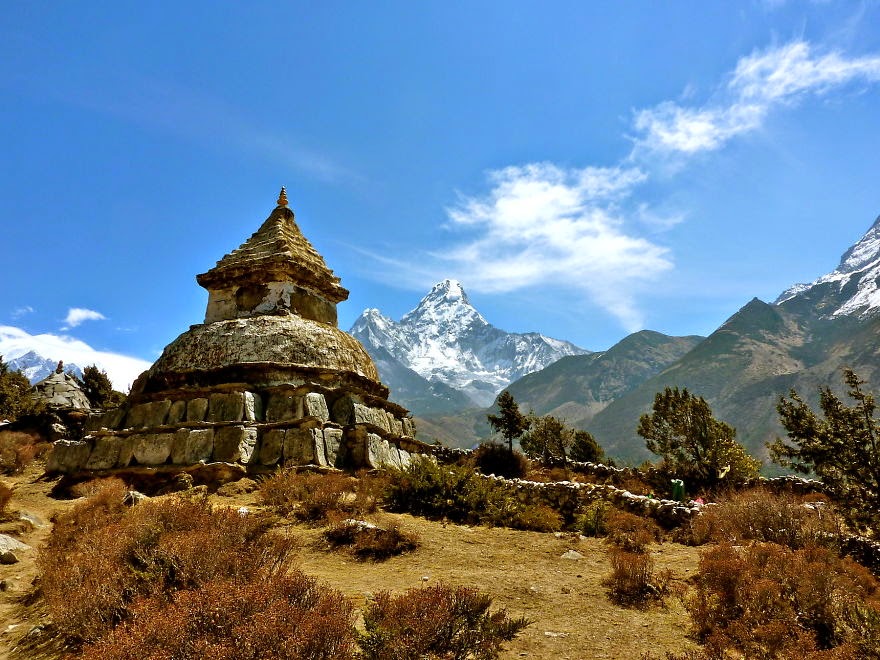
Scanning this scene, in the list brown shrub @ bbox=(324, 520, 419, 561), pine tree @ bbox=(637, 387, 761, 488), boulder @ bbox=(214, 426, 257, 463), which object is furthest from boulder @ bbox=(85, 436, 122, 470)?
pine tree @ bbox=(637, 387, 761, 488)

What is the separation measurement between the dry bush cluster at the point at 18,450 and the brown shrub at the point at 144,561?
1221cm

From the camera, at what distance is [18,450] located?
1739cm

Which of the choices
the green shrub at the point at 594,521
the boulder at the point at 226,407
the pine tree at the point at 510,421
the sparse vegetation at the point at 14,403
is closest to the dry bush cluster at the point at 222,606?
the green shrub at the point at 594,521

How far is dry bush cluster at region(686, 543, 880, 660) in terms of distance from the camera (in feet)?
14.8

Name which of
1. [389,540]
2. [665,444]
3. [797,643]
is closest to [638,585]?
[797,643]

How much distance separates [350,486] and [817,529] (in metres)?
8.76

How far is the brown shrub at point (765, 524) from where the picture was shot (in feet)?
29.1

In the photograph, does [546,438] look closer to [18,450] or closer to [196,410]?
[196,410]

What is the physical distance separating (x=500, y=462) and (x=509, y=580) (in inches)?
621

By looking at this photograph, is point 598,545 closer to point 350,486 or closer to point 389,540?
point 389,540

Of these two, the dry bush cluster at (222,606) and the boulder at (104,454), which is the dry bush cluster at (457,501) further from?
the boulder at (104,454)

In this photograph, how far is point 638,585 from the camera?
6.41 meters

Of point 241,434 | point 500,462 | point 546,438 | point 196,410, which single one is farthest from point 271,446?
point 546,438

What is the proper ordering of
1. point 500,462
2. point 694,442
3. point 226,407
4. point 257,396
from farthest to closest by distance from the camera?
point 694,442
point 500,462
point 257,396
point 226,407
